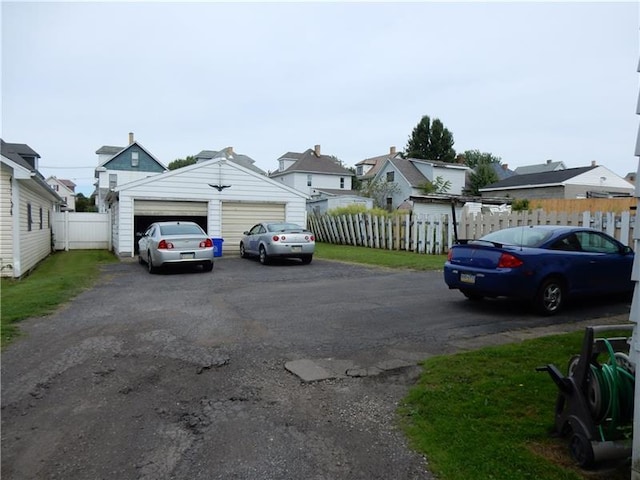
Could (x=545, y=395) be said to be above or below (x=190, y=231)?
below

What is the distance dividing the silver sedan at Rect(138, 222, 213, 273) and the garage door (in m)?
6.22

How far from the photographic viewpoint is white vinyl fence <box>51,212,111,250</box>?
2341cm

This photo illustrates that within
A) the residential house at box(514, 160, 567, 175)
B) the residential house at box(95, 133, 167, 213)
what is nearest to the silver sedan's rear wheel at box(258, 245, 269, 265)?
the residential house at box(95, 133, 167, 213)

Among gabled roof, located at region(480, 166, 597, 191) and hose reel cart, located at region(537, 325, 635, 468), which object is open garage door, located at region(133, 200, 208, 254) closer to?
hose reel cart, located at region(537, 325, 635, 468)

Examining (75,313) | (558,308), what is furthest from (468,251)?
(75,313)

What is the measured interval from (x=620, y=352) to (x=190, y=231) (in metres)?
12.3

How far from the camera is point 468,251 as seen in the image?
8.34 meters

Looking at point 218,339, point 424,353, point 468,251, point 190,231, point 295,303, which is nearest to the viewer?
point 424,353

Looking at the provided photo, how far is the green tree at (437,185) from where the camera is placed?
4088cm

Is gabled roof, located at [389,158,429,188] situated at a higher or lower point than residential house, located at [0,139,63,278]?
higher

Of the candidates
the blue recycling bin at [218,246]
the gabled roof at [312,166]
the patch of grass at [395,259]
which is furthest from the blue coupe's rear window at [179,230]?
the gabled roof at [312,166]

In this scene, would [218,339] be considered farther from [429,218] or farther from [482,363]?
[429,218]

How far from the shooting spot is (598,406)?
3.14 m

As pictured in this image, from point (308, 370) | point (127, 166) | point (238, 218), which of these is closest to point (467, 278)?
point (308, 370)
